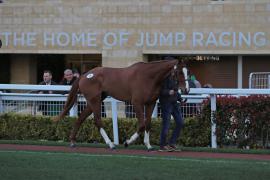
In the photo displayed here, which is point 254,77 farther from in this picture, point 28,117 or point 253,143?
point 28,117

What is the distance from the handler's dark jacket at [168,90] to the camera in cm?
1145

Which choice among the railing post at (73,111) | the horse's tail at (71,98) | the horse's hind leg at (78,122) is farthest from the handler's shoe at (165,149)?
the railing post at (73,111)

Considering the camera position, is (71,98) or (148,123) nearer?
(148,123)

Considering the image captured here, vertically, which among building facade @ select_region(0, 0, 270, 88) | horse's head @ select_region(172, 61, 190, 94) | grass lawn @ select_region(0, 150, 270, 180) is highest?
building facade @ select_region(0, 0, 270, 88)

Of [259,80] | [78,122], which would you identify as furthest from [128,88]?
[259,80]

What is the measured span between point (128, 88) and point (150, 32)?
12485 mm

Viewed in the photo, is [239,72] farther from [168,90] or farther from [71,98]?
[168,90]

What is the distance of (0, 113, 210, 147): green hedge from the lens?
12633 mm

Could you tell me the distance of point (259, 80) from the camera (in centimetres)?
1719

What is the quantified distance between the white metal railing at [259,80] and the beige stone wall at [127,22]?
6.04 m

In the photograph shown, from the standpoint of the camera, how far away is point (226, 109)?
12406 millimetres

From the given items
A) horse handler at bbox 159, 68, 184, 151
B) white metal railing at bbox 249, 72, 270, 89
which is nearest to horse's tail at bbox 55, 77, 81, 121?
horse handler at bbox 159, 68, 184, 151

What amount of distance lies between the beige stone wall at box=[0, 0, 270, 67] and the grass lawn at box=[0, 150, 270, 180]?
1369 cm

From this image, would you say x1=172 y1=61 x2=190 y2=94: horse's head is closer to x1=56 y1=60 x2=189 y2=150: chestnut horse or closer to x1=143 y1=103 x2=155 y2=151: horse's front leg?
x1=56 y1=60 x2=189 y2=150: chestnut horse
